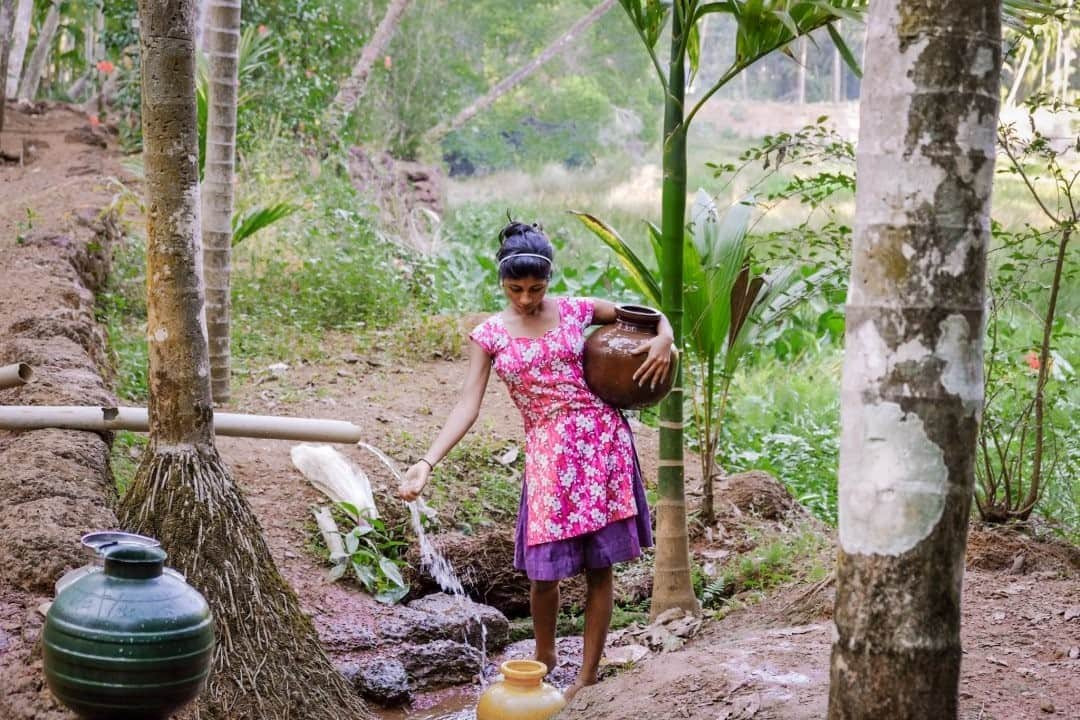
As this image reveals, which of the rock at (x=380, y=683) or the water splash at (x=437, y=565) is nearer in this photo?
the rock at (x=380, y=683)

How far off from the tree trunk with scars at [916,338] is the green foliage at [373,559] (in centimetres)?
332

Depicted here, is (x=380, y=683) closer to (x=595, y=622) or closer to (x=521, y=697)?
(x=595, y=622)

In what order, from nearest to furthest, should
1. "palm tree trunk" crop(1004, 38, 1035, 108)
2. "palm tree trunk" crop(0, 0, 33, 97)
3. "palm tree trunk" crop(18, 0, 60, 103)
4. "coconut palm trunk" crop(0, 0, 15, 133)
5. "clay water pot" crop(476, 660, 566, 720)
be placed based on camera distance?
"clay water pot" crop(476, 660, 566, 720), "palm tree trunk" crop(1004, 38, 1035, 108), "coconut palm trunk" crop(0, 0, 15, 133), "palm tree trunk" crop(0, 0, 33, 97), "palm tree trunk" crop(18, 0, 60, 103)

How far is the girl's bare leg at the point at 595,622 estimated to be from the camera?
398cm

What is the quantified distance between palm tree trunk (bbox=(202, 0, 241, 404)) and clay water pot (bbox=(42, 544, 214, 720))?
13.3 ft

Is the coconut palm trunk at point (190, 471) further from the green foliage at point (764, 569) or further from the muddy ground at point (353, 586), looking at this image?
the green foliage at point (764, 569)

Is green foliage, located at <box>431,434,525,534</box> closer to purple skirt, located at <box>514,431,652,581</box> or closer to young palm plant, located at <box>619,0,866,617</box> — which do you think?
young palm plant, located at <box>619,0,866,617</box>

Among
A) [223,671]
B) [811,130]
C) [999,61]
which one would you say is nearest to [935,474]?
[999,61]

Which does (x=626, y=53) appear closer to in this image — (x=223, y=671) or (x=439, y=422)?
(x=439, y=422)

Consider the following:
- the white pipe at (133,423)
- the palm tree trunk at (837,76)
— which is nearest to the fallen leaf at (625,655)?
the white pipe at (133,423)

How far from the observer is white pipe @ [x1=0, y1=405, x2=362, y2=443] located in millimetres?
4359

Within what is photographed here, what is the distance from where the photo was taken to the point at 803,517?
660cm

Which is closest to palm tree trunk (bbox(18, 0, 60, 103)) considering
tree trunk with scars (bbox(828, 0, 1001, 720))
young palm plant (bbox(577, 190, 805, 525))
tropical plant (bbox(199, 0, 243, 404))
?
tropical plant (bbox(199, 0, 243, 404))

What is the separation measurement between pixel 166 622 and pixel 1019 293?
3.94 metres
